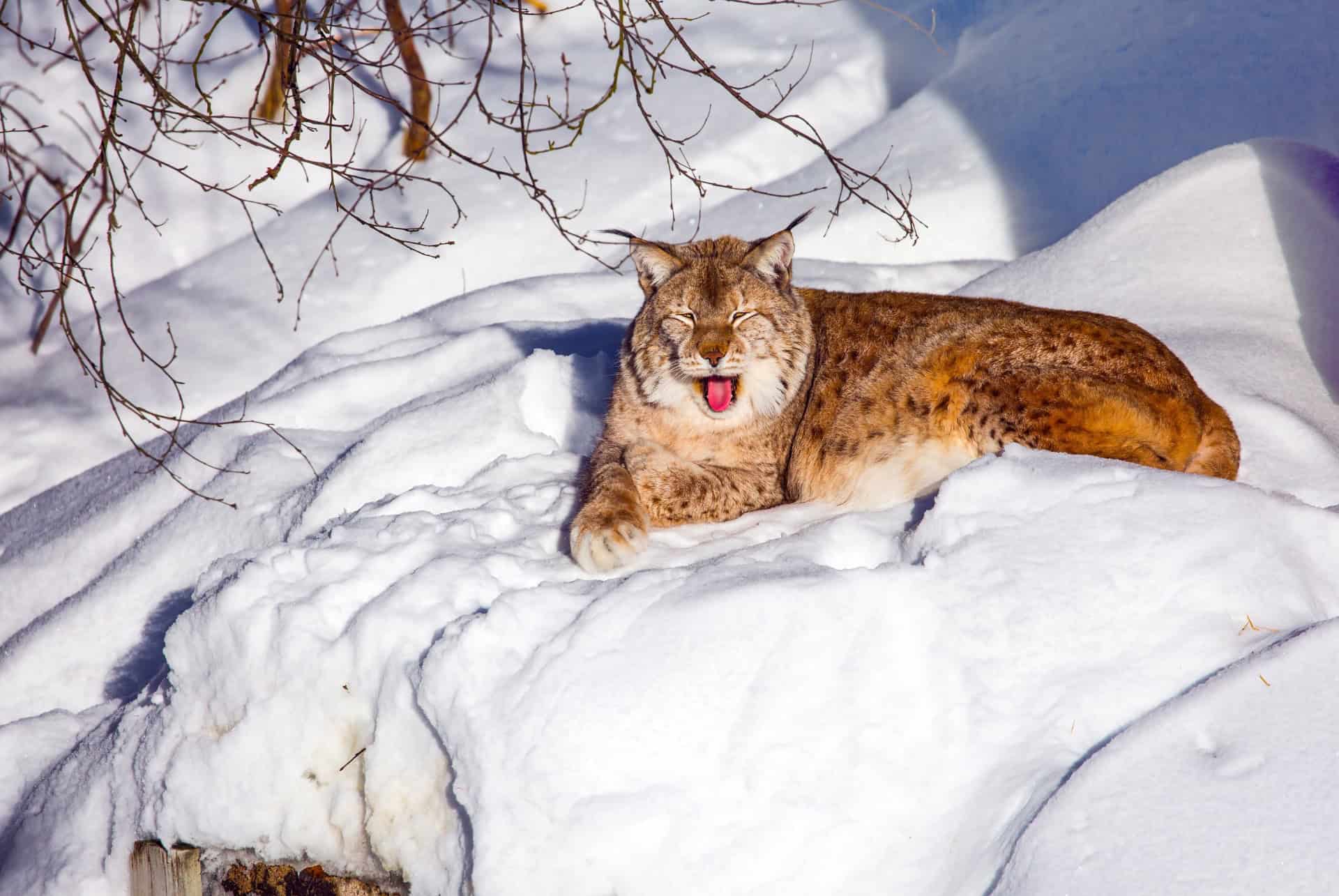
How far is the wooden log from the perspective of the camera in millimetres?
2973

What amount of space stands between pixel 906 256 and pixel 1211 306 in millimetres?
2648

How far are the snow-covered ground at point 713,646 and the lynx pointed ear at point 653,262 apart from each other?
0.78 metres

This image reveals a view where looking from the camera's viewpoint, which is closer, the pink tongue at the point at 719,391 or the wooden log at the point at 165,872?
the wooden log at the point at 165,872

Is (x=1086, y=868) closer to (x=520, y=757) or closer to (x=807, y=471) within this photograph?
(x=520, y=757)

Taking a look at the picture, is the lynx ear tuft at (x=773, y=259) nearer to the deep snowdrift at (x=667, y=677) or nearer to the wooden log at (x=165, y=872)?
the deep snowdrift at (x=667, y=677)

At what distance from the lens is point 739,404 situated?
3893 millimetres

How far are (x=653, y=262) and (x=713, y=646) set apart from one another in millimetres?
1850

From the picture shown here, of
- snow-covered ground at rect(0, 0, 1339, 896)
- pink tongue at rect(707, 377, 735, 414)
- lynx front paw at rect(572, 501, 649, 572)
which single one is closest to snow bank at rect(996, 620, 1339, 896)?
snow-covered ground at rect(0, 0, 1339, 896)

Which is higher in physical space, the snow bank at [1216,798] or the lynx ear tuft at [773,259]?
the lynx ear tuft at [773,259]

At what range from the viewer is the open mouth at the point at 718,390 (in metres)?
3.85

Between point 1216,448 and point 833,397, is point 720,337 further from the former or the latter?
point 1216,448

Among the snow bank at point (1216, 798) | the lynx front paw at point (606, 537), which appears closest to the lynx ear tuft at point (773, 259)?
the lynx front paw at point (606, 537)

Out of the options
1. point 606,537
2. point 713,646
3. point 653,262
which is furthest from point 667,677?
point 653,262

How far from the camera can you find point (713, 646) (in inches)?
102
